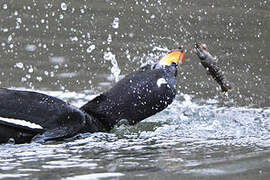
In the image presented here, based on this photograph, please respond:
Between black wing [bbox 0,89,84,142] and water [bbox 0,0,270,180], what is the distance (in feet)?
0.37

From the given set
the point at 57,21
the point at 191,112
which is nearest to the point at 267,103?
the point at 191,112

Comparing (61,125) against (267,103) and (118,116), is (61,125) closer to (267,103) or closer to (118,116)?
(118,116)

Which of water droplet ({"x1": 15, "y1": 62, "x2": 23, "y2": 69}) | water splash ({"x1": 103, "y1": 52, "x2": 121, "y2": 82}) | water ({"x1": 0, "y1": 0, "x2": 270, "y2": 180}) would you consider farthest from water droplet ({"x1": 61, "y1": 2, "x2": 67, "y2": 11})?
water droplet ({"x1": 15, "y1": 62, "x2": 23, "y2": 69})

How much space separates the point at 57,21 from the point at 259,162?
195 inches

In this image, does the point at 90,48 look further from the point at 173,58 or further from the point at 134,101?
the point at 134,101

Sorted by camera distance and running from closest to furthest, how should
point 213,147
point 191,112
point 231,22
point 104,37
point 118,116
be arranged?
point 213,147, point 118,116, point 191,112, point 104,37, point 231,22

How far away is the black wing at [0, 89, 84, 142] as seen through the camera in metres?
5.00

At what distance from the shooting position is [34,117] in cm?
507

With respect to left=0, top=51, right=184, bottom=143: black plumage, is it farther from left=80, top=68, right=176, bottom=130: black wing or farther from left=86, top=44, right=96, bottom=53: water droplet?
left=86, top=44, right=96, bottom=53: water droplet

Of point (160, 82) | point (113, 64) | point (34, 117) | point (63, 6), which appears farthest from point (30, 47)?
point (34, 117)

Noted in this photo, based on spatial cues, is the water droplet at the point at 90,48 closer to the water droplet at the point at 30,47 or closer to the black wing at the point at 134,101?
the water droplet at the point at 30,47

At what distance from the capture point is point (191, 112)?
247 inches

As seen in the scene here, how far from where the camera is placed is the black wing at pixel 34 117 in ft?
16.4

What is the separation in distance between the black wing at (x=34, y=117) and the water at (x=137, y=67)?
0.11 m
